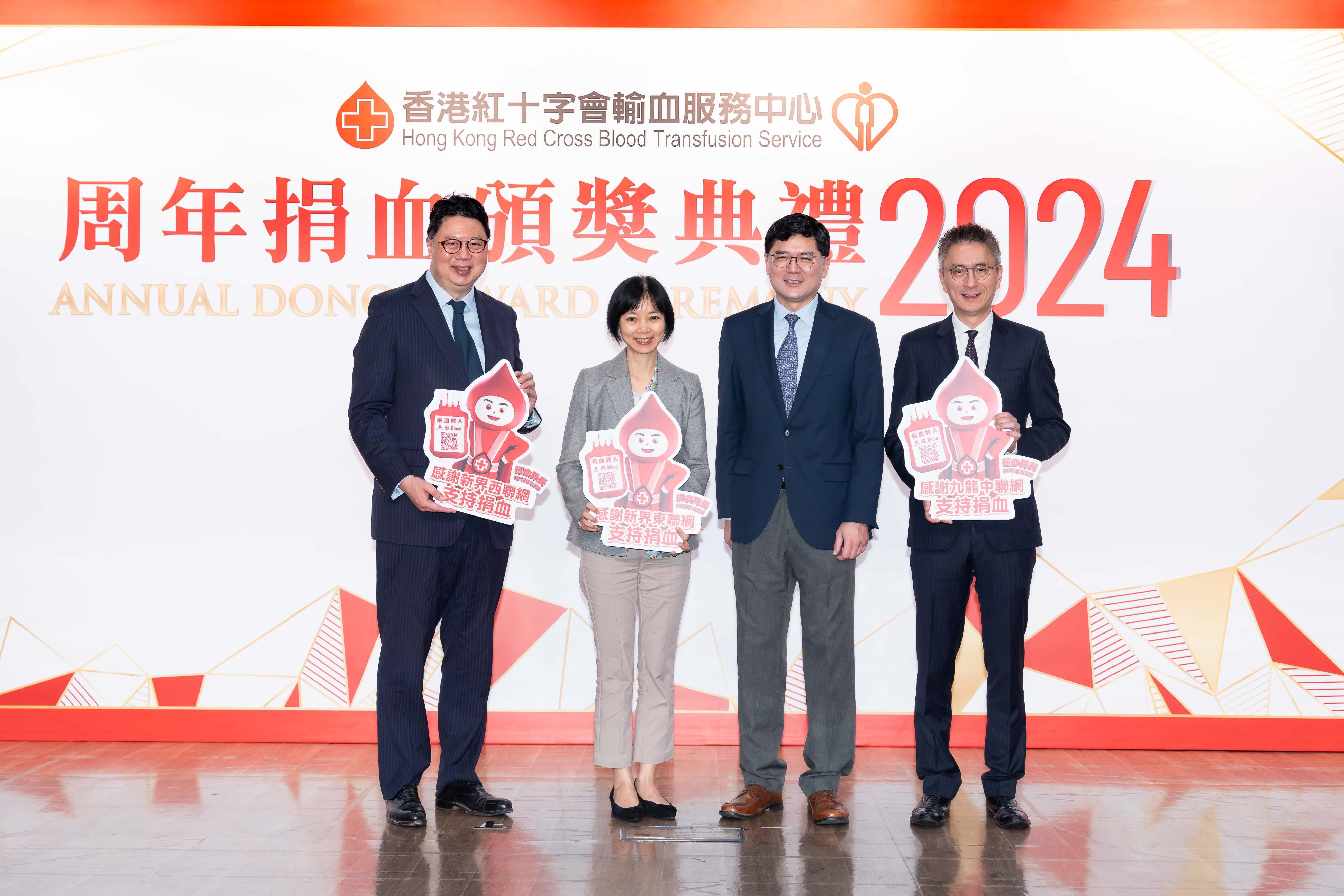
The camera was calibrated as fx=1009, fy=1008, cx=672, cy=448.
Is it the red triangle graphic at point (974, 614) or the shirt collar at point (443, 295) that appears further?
the red triangle graphic at point (974, 614)

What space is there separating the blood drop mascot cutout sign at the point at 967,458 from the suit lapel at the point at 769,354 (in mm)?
466

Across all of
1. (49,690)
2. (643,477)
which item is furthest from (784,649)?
(49,690)

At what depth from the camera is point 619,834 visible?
3.05 metres

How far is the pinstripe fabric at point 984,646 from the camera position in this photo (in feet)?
10.5

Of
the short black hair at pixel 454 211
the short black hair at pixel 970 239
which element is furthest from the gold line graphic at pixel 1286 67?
the short black hair at pixel 454 211

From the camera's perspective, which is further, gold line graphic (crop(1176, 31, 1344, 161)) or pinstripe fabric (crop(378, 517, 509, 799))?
gold line graphic (crop(1176, 31, 1344, 161))

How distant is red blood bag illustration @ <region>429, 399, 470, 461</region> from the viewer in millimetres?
3121

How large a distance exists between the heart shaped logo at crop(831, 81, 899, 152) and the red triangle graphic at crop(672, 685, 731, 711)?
2.34m

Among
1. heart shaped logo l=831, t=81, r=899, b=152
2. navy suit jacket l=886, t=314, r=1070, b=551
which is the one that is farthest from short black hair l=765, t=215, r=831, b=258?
heart shaped logo l=831, t=81, r=899, b=152

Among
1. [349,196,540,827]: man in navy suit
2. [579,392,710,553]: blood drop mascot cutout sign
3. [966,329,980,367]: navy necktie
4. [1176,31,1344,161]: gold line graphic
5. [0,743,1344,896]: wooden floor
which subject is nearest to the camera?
[0,743,1344,896]: wooden floor

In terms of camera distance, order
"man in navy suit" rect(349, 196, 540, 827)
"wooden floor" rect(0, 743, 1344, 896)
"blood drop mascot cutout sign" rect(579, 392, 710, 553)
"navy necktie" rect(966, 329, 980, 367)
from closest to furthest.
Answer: "wooden floor" rect(0, 743, 1344, 896)
"blood drop mascot cutout sign" rect(579, 392, 710, 553)
"man in navy suit" rect(349, 196, 540, 827)
"navy necktie" rect(966, 329, 980, 367)

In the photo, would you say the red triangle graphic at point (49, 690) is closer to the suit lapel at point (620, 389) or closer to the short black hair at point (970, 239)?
the suit lapel at point (620, 389)

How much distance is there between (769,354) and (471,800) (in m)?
1.71

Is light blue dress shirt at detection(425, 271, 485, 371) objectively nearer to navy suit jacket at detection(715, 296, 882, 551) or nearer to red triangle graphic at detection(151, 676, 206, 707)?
navy suit jacket at detection(715, 296, 882, 551)
